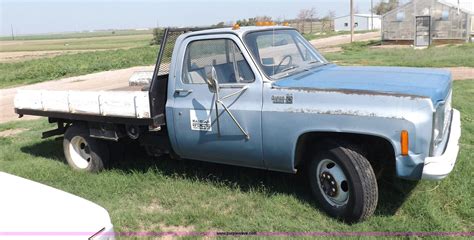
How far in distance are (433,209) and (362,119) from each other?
1.23 metres

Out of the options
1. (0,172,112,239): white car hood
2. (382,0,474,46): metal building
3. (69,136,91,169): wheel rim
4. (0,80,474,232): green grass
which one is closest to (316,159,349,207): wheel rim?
(0,80,474,232): green grass

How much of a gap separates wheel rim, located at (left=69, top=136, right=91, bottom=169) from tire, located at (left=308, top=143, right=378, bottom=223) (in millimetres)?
3529

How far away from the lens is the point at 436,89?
4.02 metres

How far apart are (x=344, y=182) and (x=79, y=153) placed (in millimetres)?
4037

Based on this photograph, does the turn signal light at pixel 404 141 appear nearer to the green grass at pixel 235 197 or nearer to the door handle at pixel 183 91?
the green grass at pixel 235 197

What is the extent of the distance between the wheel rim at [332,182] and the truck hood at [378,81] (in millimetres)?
744

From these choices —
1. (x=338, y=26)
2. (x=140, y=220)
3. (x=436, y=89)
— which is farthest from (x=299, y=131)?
(x=338, y=26)

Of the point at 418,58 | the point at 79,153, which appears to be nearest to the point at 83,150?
the point at 79,153

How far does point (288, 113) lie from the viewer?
4.42 meters

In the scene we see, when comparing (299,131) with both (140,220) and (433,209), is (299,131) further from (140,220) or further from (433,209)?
(140,220)

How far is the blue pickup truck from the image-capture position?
392 cm

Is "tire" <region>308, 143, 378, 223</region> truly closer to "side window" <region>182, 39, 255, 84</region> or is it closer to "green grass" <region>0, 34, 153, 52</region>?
"side window" <region>182, 39, 255, 84</region>

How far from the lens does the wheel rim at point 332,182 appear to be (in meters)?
4.37

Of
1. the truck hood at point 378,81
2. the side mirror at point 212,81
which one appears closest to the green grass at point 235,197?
the truck hood at point 378,81
